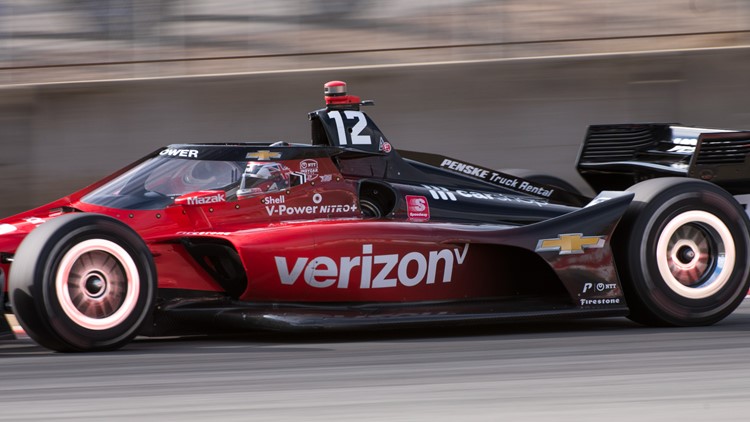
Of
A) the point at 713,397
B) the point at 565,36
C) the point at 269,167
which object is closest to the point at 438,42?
the point at 565,36

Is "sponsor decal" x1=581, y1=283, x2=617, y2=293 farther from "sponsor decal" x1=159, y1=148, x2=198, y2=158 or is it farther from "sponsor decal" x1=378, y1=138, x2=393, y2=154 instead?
"sponsor decal" x1=159, y1=148, x2=198, y2=158

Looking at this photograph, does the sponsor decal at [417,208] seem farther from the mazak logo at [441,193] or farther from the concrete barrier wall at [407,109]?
the concrete barrier wall at [407,109]

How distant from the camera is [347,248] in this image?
19.5 ft

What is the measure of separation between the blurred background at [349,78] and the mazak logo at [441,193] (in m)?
3.44

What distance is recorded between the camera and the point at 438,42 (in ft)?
36.1

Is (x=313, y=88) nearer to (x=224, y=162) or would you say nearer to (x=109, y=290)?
(x=224, y=162)

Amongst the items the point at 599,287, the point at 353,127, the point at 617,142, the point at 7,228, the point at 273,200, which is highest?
the point at 353,127

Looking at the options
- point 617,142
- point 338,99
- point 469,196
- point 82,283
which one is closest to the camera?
point 82,283

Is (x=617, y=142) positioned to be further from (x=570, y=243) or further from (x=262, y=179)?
(x=262, y=179)

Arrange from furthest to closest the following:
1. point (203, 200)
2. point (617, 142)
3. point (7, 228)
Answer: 1. point (617, 142)
2. point (203, 200)
3. point (7, 228)

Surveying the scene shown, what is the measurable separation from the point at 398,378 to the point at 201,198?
1.90 metres

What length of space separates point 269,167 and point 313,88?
4002mm

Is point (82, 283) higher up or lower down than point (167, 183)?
lower down

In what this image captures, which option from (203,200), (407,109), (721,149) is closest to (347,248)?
(203,200)
